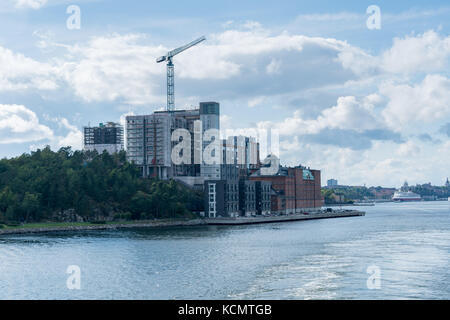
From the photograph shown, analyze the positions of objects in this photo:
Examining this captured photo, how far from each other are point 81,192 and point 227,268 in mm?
98665

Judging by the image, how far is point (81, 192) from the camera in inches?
6225

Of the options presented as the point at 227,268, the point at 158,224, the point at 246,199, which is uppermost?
the point at 246,199

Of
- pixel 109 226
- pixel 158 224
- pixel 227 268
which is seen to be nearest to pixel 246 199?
pixel 158 224

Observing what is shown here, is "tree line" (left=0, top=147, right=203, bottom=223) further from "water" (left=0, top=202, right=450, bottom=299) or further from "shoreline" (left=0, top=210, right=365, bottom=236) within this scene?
"water" (left=0, top=202, right=450, bottom=299)

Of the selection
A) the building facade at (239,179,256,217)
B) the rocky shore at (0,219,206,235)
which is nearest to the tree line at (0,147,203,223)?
the rocky shore at (0,219,206,235)

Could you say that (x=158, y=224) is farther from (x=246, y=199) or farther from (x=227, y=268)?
(x=227, y=268)

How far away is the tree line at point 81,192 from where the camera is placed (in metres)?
147

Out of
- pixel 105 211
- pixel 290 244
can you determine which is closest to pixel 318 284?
pixel 290 244

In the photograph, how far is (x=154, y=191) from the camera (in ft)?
553

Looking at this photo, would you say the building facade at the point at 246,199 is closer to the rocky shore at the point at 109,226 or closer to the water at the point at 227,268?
the rocky shore at the point at 109,226

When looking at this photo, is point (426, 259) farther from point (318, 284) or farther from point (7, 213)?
point (7, 213)

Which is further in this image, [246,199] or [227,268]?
[246,199]

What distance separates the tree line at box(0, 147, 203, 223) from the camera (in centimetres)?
14700

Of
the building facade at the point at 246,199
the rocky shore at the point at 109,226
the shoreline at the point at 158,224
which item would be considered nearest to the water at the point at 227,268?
the rocky shore at the point at 109,226
